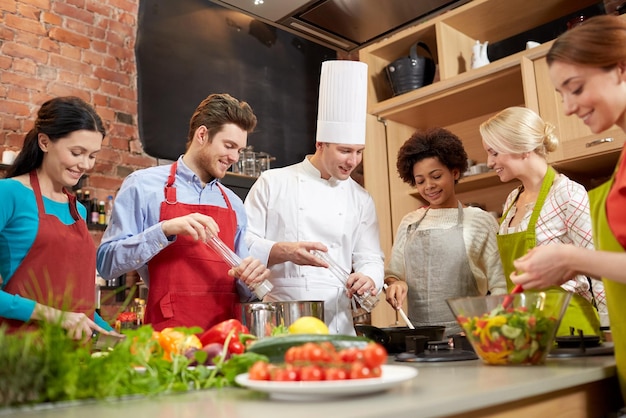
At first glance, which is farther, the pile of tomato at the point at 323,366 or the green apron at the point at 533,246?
the green apron at the point at 533,246

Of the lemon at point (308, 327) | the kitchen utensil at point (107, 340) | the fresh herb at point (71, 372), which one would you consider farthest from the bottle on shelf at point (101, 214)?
the fresh herb at point (71, 372)

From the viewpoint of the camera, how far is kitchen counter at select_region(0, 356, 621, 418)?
30.3 inches

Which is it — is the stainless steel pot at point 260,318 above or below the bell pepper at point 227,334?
above

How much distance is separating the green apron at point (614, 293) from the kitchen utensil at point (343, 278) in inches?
35.6

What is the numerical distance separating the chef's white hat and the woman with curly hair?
0.31 m

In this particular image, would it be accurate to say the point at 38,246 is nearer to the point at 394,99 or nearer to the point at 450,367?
the point at 450,367

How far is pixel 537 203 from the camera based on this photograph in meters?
1.96

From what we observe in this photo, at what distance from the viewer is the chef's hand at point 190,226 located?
5.79 ft

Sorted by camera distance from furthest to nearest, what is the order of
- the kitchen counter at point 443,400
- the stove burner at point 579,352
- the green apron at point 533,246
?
1. the green apron at point 533,246
2. the stove burner at point 579,352
3. the kitchen counter at point 443,400

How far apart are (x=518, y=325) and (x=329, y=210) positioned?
1.25 m

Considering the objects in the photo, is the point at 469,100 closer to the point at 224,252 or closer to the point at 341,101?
the point at 341,101

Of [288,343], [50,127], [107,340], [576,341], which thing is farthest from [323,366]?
[50,127]

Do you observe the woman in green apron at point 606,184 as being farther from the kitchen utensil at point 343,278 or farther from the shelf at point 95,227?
the shelf at point 95,227

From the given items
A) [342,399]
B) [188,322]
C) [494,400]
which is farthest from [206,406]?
[188,322]
